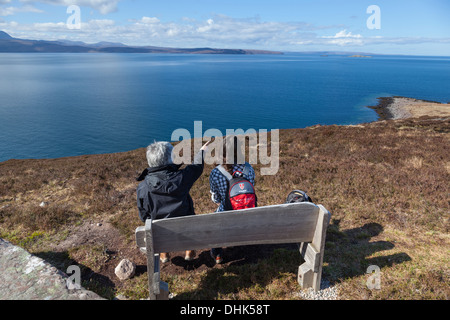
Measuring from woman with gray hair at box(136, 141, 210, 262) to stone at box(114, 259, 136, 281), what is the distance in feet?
4.14

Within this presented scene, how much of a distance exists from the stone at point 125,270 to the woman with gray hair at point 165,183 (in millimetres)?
1261

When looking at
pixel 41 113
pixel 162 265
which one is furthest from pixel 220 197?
pixel 41 113

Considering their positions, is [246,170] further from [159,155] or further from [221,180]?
[159,155]

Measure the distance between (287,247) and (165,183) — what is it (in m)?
3.06

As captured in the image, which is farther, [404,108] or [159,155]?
[404,108]

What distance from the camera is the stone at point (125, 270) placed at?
4926 millimetres

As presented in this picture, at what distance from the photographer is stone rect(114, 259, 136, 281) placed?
493 centimetres

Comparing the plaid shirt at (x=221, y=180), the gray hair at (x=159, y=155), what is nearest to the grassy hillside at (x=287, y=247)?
the plaid shirt at (x=221, y=180)

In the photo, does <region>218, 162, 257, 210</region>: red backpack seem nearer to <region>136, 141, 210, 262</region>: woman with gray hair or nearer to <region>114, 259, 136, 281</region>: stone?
<region>136, 141, 210, 262</region>: woman with gray hair

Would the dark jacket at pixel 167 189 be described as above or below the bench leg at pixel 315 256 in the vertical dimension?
above

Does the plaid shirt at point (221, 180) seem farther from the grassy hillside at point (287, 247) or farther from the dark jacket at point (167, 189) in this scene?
the grassy hillside at point (287, 247)

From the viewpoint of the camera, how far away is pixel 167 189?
162 inches

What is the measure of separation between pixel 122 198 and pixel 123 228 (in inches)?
90.5

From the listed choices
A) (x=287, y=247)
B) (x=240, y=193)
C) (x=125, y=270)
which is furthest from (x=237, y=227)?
(x=125, y=270)
